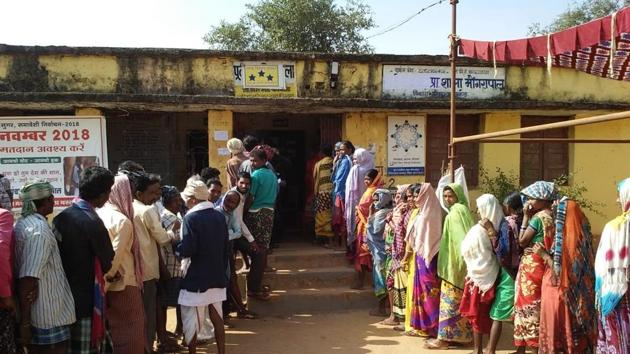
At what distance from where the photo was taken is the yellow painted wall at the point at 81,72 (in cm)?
812

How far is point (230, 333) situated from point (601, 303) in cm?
373

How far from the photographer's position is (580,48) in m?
4.24

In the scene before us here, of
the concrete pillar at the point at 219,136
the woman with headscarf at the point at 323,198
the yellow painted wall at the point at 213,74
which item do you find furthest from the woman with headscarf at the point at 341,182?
the yellow painted wall at the point at 213,74

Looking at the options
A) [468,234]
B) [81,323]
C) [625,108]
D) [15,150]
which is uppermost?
[625,108]

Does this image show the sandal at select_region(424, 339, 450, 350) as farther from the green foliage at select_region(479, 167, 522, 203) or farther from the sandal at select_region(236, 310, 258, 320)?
the green foliage at select_region(479, 167, 522, 203)

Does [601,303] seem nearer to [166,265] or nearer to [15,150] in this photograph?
[166,265]

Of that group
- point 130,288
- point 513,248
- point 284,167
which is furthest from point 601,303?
point 284,167

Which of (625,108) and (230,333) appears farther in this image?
(625,108)

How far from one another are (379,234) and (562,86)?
5.53 metres

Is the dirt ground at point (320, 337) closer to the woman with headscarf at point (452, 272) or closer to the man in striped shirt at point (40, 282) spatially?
the woman with headscarf at point (452, 272)

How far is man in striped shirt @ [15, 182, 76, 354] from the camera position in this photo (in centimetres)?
336

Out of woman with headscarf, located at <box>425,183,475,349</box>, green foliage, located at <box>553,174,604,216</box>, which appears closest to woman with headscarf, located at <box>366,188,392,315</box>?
woman with headscarf, located at <box>425,183,475,349</box>

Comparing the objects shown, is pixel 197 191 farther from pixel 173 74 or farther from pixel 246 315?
pixel 173 74

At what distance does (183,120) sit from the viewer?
996 centimetres
